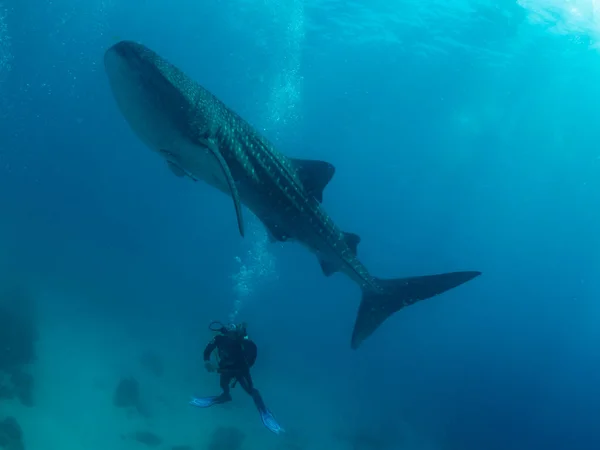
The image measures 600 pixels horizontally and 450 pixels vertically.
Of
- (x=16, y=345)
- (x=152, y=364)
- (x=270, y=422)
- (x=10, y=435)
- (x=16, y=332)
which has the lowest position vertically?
(x=152, y=364)

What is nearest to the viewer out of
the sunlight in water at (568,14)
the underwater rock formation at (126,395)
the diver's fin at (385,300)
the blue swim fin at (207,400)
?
the diver's fin at (385,300)

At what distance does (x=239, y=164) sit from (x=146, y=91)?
129 cm

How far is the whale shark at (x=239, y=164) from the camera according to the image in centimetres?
404

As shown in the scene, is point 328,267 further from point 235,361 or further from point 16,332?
point 16,332

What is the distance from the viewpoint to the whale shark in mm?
4035

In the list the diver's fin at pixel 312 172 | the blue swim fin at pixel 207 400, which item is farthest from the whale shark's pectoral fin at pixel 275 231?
the blue swim fin at pixel 207 400

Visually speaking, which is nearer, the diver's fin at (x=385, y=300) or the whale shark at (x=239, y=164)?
the whale shark at (x=239, y=164)

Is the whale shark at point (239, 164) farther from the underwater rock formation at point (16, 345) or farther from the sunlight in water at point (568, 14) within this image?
the sunlight in water at point (568, 14)

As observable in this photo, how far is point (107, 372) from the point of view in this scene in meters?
30.1

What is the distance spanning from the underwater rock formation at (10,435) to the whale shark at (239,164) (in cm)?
1871

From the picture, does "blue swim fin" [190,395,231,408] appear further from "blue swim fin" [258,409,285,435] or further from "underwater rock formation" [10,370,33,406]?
"underwater rock formation" [10,370,33,406]

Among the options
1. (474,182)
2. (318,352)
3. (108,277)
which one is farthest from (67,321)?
(474,182)

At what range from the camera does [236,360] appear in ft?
23.5

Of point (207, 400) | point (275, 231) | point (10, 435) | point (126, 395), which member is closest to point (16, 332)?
point (126, 395)
